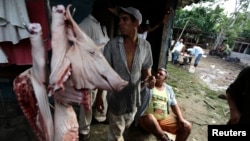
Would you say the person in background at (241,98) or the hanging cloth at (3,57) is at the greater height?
the hanging cloth at (3,57)

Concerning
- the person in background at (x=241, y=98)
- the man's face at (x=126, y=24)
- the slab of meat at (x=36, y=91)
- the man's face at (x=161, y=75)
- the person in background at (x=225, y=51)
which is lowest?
the person in background at (x=225, y=51)

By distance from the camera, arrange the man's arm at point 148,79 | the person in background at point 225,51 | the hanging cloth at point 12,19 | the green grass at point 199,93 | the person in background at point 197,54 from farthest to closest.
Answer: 1. the person in background at point 225,51
2. the person in background at point 197,54
3. the green grass at point 199,93
4. the man's arm at point 148,79
5. the hanging cloth at point 12,19

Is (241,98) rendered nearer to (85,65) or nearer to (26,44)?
(85,65)

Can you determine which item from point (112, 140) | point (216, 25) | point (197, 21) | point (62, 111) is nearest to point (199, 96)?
point (112, 140)

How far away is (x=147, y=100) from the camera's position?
3488mm

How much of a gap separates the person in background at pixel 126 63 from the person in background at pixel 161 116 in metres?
0.85

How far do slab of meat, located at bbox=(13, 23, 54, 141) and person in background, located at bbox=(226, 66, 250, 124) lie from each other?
1.82 m

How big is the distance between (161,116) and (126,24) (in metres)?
1.99

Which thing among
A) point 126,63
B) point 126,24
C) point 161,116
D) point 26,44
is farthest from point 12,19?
point 161,116

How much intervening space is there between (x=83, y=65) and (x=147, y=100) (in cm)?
242

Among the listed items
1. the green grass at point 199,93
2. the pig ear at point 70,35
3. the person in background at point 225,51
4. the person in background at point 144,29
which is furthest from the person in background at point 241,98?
Answer: the person in background at point 225,51

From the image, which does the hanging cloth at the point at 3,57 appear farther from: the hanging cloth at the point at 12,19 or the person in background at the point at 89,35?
the person in background at the point at 89,35

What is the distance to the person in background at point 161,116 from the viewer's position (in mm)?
3564

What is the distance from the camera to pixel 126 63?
247 centimetres
